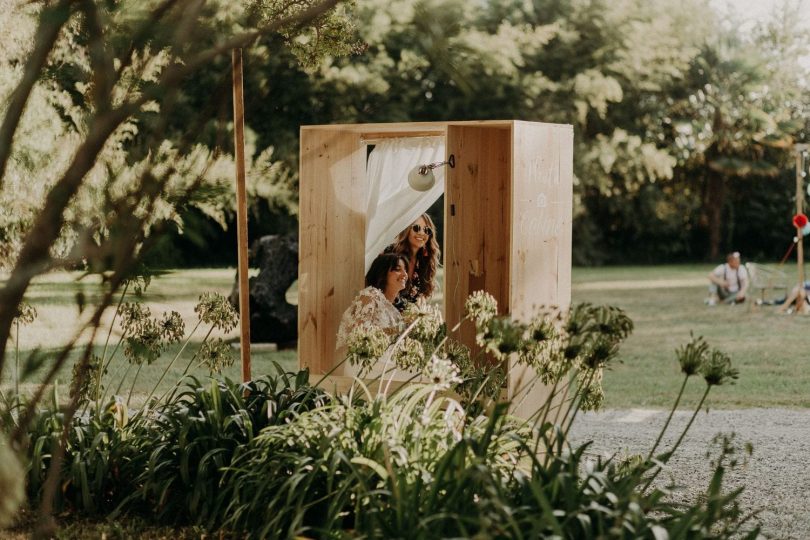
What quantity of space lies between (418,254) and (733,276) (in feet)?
33.4

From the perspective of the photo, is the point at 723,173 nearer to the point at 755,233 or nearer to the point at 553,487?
the point at 755,233

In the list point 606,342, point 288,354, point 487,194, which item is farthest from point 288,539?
point 288,354

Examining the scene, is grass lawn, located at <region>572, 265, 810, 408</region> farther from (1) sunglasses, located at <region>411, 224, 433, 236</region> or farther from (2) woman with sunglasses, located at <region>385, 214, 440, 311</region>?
(1) sunglasses, located at <region>411, 224, 433, 236</region>

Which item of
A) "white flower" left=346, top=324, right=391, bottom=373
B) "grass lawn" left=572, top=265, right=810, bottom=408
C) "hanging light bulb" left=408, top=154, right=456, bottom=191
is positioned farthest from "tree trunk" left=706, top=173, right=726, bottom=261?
"white flower" left=346, top=324, right=391, bottom=373

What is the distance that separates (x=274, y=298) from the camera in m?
11.0

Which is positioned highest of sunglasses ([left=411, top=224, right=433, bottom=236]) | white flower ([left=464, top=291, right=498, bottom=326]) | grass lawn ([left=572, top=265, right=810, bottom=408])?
sunglasses ([left=411, top=224, right=433, bottom=236])

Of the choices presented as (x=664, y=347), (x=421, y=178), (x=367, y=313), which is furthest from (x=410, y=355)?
(x=664, y=347)

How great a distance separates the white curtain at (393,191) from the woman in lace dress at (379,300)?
0.73ft

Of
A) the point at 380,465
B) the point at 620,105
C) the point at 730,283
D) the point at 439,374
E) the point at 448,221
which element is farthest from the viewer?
the point at 620,105

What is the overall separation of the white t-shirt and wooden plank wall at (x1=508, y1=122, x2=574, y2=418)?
11215mm

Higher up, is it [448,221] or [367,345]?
[448,221]

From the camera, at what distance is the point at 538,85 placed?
1004 inches

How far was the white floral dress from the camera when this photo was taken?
6.53 meters

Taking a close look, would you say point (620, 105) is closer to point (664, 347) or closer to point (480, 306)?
point (664, 347)
